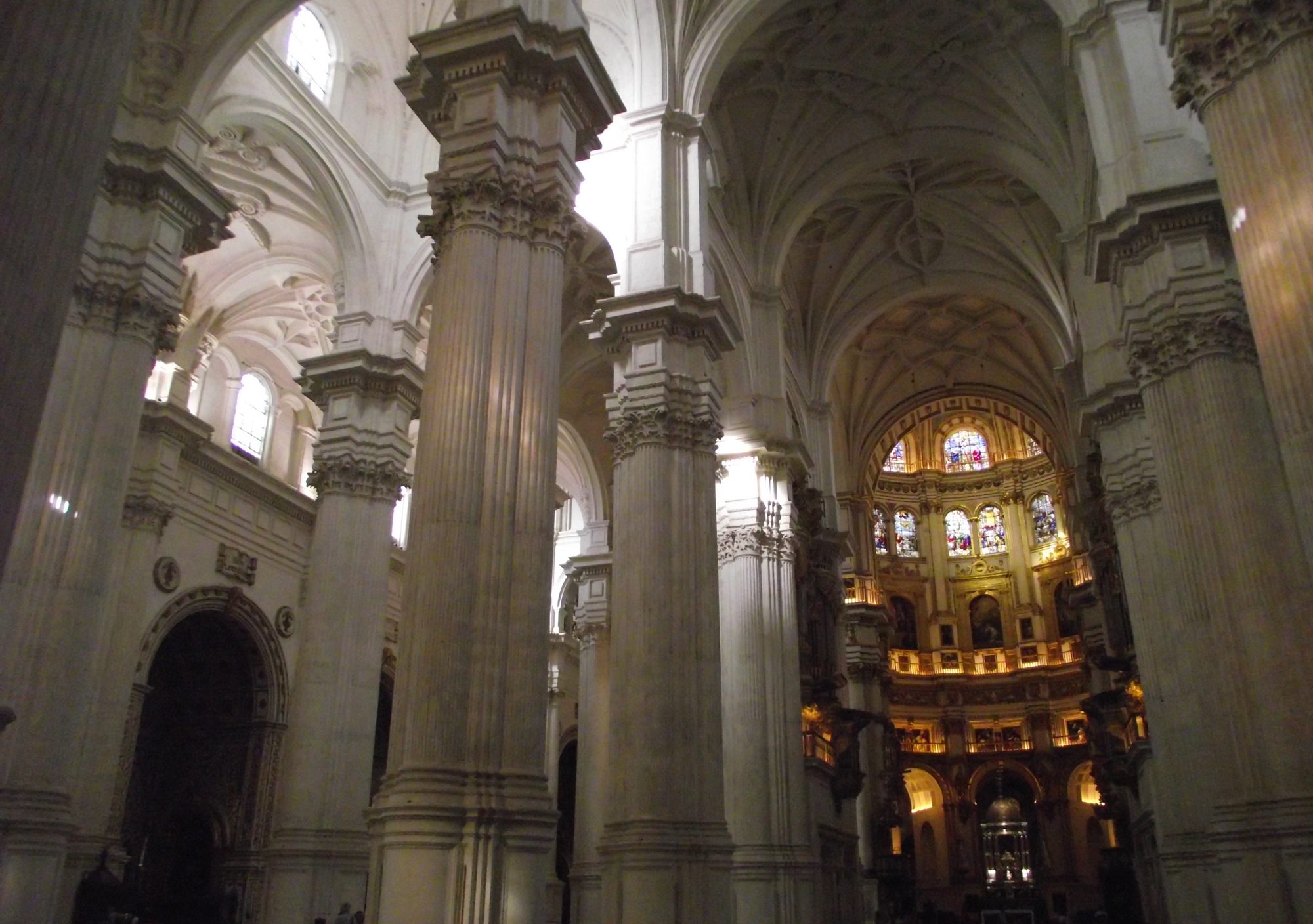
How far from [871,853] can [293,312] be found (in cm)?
2001

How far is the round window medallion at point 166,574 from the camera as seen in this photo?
19.1m

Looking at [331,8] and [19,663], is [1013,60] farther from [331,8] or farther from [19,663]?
[19,663]

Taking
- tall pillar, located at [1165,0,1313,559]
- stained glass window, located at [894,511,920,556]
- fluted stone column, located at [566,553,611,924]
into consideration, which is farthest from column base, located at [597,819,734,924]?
stained glass window, located at [894,511,920,556]

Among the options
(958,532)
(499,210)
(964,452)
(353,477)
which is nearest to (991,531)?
(958,532)

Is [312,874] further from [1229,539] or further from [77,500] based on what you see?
[1229,539]

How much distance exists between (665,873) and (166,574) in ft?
39.9

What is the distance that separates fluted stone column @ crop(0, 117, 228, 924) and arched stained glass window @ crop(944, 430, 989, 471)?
34.8 meters

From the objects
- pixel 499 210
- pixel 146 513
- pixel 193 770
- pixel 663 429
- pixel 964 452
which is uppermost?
pixel 964 452

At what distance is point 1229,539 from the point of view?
429 inches

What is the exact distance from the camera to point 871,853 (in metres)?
28.7

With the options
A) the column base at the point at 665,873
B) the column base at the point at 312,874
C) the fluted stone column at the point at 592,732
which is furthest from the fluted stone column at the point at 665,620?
the fluted stone column at the point at 592,732

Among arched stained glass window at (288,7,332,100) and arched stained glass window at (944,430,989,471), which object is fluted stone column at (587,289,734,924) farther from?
arched stained glass window at (944,430,989,471)

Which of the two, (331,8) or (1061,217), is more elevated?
(331,8)

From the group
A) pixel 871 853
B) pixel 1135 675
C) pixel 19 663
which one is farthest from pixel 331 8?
pixel 871 853
